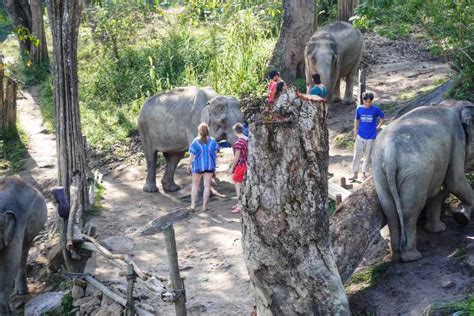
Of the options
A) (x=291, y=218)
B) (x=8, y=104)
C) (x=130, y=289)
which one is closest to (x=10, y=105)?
(x=8, y=104)

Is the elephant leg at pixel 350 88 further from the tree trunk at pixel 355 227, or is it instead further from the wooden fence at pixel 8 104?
the wooden fence at pixel 8 104

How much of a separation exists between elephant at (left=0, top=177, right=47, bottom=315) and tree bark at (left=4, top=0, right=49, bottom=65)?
12741mm

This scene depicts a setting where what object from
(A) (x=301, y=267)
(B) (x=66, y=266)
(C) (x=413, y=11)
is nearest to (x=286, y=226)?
(A) (x=301, y=267)

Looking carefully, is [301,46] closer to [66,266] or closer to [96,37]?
[96,37]

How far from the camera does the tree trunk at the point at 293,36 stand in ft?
51.0

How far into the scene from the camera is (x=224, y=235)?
9.67m

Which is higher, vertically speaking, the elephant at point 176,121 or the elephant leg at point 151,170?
the elephant at point 176,121

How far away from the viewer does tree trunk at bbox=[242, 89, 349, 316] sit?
4641 mm

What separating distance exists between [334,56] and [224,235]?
5.75 metres

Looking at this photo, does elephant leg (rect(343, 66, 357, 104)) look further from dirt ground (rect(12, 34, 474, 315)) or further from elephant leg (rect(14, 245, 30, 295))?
elephant leg (rect(14, 245, 30, 295))

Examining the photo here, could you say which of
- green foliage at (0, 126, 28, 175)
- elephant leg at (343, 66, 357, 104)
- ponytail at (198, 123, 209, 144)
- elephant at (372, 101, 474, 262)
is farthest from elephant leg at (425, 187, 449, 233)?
green foliage at (0, 126, 28, 175)

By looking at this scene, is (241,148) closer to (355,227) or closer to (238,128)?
(238,128)

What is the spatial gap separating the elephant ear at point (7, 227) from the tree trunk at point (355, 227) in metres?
3.78

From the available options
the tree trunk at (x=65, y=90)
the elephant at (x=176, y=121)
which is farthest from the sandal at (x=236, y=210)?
the tree trunk at (x=65, y=90)
